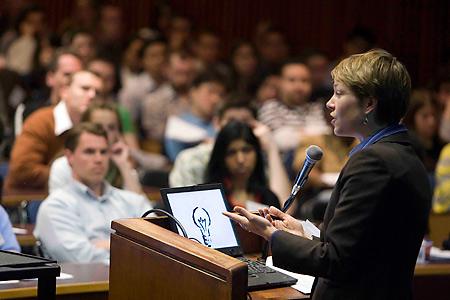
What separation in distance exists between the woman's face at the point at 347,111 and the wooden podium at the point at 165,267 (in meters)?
0.45

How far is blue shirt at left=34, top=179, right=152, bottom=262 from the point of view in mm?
3768

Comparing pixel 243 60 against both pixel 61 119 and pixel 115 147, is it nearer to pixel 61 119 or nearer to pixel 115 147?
pixel 61 119

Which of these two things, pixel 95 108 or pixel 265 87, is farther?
pixel 265 87

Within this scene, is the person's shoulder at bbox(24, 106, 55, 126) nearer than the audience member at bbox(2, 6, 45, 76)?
Yes

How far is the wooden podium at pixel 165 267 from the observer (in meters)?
1.95

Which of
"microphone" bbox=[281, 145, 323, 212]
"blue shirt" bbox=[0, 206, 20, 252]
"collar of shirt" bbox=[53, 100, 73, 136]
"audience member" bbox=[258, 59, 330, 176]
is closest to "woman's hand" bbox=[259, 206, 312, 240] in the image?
"microphone" bbox=[281, 145, 323, 212]

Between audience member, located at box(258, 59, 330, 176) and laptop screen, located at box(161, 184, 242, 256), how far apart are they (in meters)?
3.71

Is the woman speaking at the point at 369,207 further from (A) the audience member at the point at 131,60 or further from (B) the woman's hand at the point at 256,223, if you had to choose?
(A) the audience member at the point at 131,60

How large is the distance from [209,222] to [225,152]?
1.99 meters

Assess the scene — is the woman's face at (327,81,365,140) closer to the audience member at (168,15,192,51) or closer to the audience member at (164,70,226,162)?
the audience member at (164,70,226,162)

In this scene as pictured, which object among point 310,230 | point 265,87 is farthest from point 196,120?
point 310,230

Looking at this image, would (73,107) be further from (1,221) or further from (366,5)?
(366,5)

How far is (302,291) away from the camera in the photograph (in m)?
2.42

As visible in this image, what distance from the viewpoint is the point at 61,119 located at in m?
5.33
